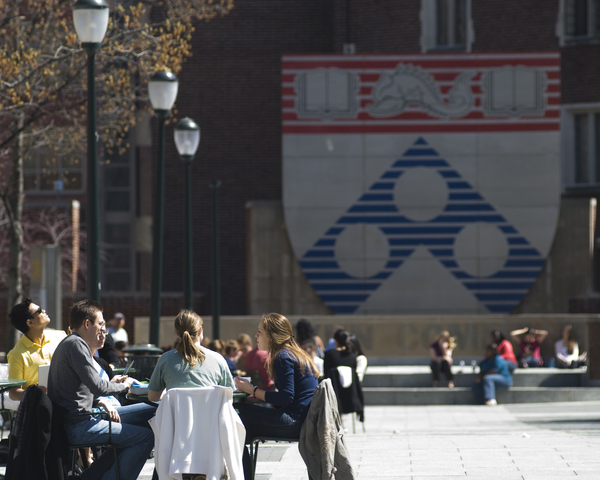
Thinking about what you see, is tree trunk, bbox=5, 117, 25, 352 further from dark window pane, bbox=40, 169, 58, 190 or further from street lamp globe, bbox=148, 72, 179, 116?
dark window pane, bbox=40, 169, 58, 190

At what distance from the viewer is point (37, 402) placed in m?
6.29

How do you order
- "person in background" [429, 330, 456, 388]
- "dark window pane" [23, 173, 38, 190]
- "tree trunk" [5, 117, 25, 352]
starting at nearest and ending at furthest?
1. "tree trunk" [5, 117, 25, 352]
2. "person in background" [429, 330, 456, 388]
3. "dark window pane" [23, 173, 38, 190]

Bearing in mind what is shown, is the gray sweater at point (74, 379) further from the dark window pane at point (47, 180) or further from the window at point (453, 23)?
the dark window pane at point (47, 180)

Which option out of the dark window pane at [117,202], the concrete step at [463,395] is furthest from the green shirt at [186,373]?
the dark window pane at [117,202]

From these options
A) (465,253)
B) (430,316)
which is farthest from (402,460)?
(465,253)

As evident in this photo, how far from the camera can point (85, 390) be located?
6.57 m

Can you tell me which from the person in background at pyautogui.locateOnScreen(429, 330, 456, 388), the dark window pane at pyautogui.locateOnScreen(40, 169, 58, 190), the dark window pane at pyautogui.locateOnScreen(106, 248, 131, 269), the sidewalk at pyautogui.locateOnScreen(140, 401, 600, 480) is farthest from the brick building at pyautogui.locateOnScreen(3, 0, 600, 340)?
the sidewalk at pyautogui.locateOnScreen(140, 401, 600, 480)

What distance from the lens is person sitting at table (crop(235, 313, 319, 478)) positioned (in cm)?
680

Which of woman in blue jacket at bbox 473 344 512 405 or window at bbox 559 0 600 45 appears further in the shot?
window at bbox 559 0 600 45

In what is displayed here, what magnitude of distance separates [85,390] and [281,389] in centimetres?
139

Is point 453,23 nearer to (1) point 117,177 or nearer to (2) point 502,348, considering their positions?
(2) point 502,348

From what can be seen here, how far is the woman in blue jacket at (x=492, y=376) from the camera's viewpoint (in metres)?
18.4

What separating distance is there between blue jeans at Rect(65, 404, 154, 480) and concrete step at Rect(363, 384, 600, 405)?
40.0 feet

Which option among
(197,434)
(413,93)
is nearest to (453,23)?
(413,93)
